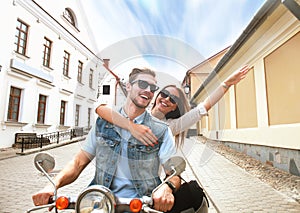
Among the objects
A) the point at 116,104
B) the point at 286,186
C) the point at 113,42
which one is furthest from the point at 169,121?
the point at 286,186

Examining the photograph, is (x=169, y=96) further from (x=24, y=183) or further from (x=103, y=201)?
(x=24, y=183)

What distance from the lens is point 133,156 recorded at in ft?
4.59

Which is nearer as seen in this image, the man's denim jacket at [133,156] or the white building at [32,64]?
the man's denim jacket at [133,156]

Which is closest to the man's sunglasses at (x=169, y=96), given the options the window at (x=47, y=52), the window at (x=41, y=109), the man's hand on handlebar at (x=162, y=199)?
the man's hand on handlebar at (x=162, y=199)

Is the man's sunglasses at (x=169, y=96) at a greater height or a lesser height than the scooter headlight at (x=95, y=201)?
greater

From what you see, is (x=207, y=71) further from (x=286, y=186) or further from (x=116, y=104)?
(x=286, y=186)

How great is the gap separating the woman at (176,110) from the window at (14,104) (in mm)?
11460

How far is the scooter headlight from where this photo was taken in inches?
42.1

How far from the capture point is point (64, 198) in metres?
1.19

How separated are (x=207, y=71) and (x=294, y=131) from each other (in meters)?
4.92

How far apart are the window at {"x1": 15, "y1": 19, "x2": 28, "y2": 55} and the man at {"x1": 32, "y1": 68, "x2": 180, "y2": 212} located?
38.7ft

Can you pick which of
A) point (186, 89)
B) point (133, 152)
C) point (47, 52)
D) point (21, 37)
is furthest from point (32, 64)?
point (133, 152)

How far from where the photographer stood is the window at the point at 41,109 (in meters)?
12.8

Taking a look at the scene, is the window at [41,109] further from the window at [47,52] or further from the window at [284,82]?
the window at [284,82]
